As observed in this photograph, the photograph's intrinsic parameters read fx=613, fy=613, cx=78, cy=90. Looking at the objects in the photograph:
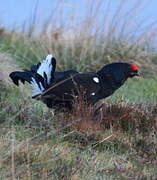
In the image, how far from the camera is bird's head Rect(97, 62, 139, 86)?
575 centimetres

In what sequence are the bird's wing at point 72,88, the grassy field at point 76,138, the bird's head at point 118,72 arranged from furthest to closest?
the bird's head at point 118,72 → the bird's wing at point 72,88 → the grassy field at point 76,138

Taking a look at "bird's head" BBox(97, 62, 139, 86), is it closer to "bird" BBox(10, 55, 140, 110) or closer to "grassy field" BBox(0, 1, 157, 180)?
"bird" BBox(10, 55, 140, 110)

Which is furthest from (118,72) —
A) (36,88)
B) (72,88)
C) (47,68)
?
(36,88)

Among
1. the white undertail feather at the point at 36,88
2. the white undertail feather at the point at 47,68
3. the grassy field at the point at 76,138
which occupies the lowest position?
the grassy field at the point at 76,138

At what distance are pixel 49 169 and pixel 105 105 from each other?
6.58 feet

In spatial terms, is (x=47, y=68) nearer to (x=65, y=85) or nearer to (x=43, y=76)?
(x=43, y=76)

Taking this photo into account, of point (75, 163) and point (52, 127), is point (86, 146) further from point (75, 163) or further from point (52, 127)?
point (75, 163)

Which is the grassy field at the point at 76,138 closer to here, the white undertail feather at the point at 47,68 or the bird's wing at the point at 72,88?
the bird's wing at the point at 72,88

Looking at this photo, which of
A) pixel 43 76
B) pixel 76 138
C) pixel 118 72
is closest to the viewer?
pixel 76 138

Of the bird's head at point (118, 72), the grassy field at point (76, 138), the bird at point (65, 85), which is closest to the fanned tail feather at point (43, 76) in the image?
the bird at point (65, 85)

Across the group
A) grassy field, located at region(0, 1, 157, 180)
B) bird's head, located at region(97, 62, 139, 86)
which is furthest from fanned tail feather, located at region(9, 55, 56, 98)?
bird's head, located at region(97, 62, 139, 86)

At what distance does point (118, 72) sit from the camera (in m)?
5.80

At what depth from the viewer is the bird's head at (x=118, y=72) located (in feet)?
18.9

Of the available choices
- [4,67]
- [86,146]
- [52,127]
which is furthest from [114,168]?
[4,67]
